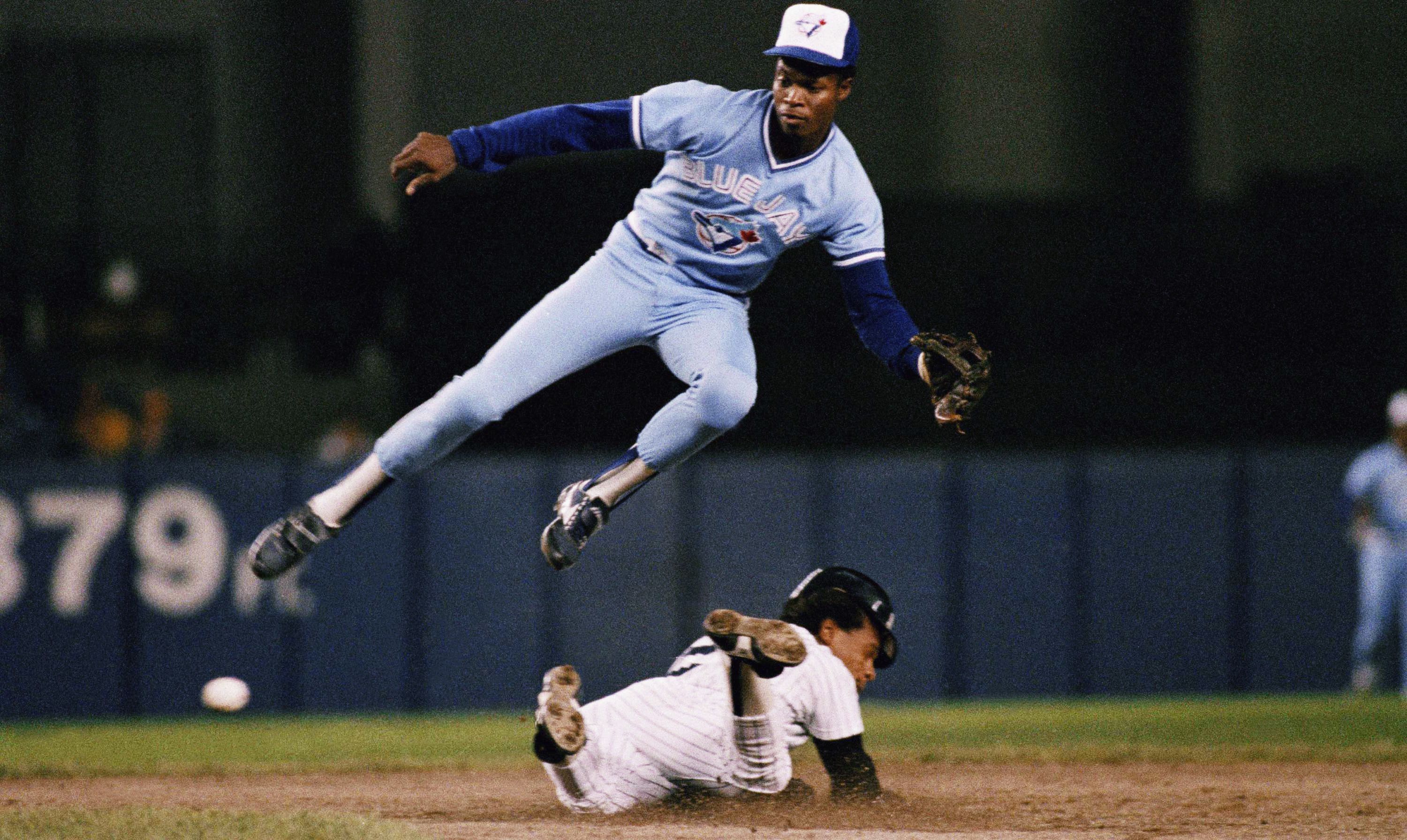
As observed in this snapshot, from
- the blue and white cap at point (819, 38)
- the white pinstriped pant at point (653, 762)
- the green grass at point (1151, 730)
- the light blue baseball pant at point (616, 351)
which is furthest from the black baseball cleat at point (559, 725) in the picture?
the green grass at point (1151, 730)

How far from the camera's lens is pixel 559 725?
4.68 meters

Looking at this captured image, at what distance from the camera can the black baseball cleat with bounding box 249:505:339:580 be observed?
4.96 m

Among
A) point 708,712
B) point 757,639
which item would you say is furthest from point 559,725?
point 757,639

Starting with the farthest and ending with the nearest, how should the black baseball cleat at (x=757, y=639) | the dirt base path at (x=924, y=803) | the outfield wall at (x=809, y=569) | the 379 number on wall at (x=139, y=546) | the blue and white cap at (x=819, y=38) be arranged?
the outfield wall at (x=809, y=569) → the 379 number on wall at (x=139, y=546) → the dirt base path at (x=924, y=803) → the blue and white cap at (x=819, y=38) → the black baseball cleat at (x=757, y=639)

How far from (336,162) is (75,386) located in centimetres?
385

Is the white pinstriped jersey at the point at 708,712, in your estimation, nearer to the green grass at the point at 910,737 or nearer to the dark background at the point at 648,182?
the green grass at the point at 910,737

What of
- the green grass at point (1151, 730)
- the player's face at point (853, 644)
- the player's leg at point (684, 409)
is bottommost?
the green grass at point (1151, 730)

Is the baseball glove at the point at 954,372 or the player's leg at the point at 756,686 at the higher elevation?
the baseball glove at the point at 954,372

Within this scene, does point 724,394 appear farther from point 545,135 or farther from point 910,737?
point 910,737

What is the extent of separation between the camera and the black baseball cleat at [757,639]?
4492 mm

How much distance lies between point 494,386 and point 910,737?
396 centimetres

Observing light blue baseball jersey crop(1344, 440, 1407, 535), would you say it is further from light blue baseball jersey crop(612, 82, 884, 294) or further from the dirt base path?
light blue baseball jersey crop(612, 82, 884, 294)

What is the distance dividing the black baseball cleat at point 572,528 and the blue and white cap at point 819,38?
145 cm

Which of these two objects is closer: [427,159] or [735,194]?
[427,159]
